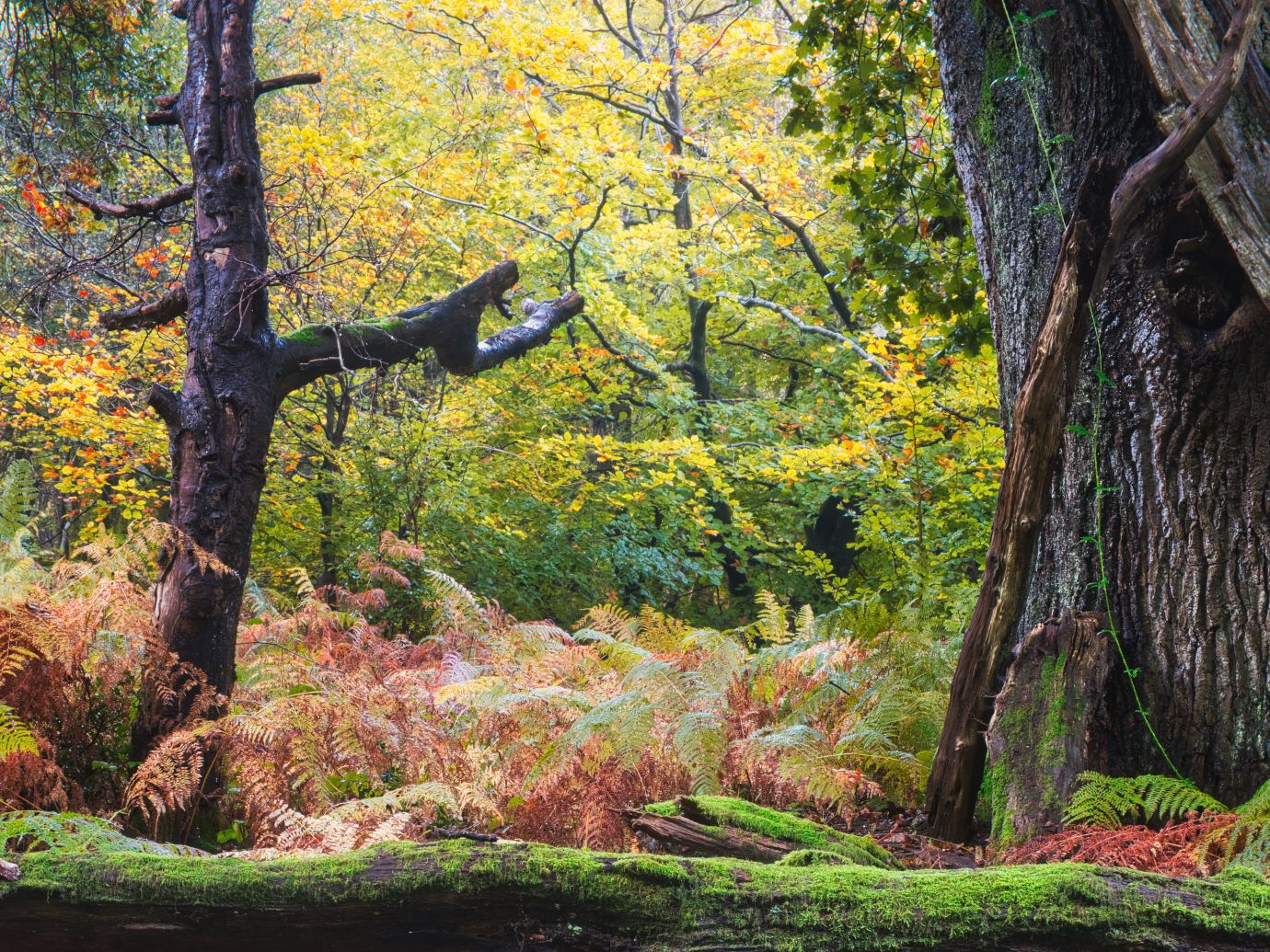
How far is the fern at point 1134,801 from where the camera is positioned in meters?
2.71

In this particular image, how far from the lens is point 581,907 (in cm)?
175

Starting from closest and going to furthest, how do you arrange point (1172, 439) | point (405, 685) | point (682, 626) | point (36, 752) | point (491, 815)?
point (1172, 439)
point (36, 752)
point (491, 815)
point (405, 685)
point (682, 626)

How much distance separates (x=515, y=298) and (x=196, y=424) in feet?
34.8

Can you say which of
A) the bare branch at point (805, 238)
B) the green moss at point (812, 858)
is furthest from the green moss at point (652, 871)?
the bare branch at point (805, 238)

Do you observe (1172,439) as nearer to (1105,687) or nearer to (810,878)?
(1105,687)

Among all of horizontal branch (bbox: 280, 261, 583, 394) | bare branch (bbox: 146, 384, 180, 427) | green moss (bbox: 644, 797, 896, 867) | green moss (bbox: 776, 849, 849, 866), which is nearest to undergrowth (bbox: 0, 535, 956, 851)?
green moss (bbox: 644, 797, 896, 867)

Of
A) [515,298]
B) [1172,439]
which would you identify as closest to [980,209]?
[1172,439]

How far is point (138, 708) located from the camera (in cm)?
423

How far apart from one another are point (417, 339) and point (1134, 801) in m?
4.43

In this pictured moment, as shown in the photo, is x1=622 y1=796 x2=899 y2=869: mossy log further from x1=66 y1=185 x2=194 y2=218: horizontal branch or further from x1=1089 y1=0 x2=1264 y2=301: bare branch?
x1=66 y1=185 x2=194 y2=218: horizontal branch

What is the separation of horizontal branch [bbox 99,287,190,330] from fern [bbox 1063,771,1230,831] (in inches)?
173

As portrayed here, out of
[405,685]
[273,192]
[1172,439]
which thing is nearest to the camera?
[1172,439]

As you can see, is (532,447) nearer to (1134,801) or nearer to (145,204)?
(145,204)

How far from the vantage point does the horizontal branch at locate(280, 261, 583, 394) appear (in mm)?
4711
